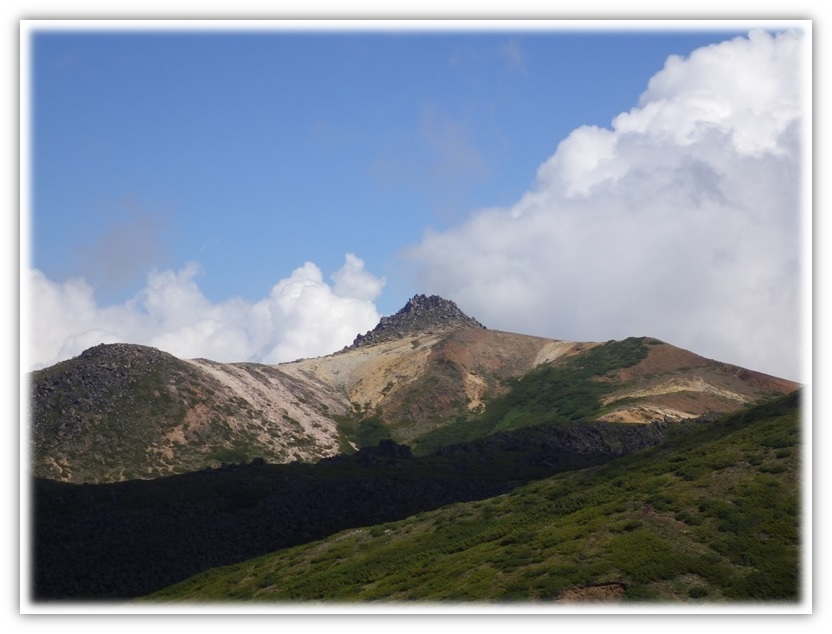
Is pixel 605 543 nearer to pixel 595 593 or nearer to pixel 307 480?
pixel 595 593

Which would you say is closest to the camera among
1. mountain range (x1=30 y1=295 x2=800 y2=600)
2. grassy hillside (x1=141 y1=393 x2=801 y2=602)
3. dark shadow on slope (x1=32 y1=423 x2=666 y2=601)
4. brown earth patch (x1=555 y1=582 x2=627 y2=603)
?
brown earth patch (x1=555 y1=582 x2=627 y2=603)

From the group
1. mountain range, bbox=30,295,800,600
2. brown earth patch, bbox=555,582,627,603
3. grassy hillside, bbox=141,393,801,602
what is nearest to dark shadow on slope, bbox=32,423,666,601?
mountain range, bbox=30,295,800,600

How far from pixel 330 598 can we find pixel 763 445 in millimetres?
32953

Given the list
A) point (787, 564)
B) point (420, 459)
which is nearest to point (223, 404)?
point (420, 459)

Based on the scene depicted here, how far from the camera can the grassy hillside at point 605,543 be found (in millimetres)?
51656

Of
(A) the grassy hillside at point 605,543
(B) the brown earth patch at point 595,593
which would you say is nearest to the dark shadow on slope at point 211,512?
(A) the grassy hillside at point 605,543

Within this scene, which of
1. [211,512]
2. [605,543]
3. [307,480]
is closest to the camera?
[605,543]

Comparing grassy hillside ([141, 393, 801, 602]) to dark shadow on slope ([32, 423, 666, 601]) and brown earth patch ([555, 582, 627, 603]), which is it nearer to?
brown earth patch ([555, 582, 627, 603])

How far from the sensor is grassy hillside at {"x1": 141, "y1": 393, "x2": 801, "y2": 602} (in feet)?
169

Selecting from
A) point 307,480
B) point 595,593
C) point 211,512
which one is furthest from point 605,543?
point 307,480

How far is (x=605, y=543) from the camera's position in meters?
57.1

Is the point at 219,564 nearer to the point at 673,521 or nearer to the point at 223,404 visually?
the point at 673,521

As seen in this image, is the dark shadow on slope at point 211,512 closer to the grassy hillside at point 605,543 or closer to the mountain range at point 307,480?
the mountain range at point 307,480

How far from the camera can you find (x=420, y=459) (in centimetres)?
15250
